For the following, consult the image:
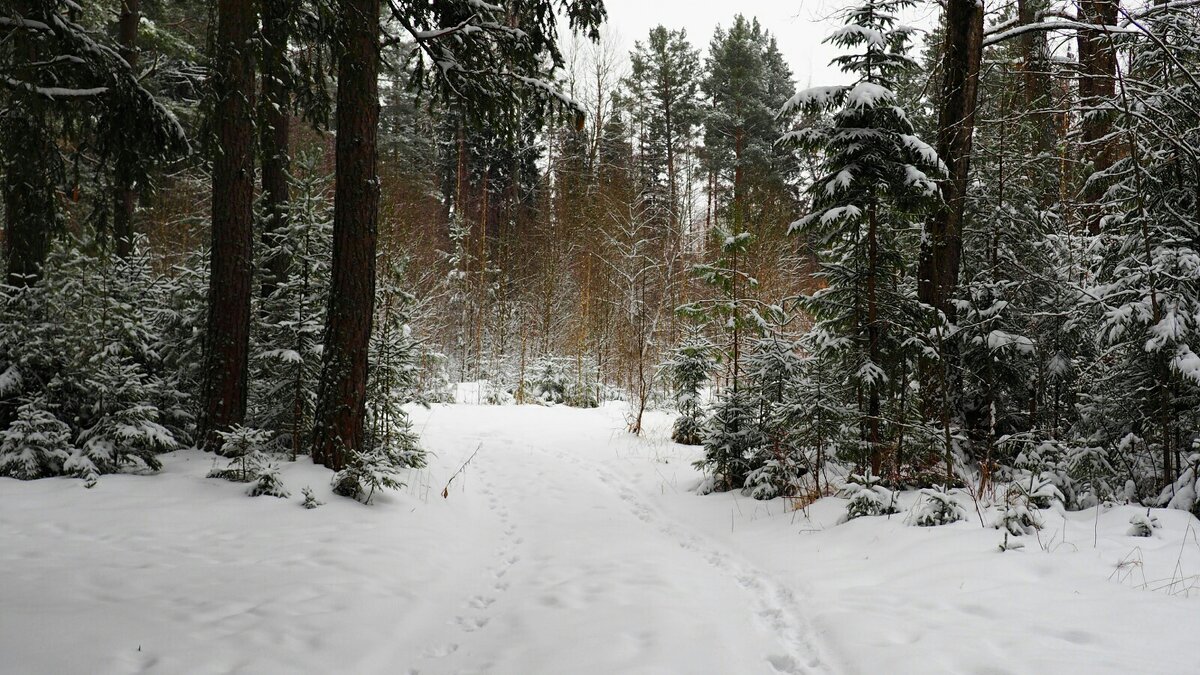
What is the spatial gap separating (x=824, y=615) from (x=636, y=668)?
61.6 inches

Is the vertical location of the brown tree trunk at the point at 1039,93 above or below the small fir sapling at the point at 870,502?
above

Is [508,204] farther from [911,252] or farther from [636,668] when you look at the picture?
[636,668]

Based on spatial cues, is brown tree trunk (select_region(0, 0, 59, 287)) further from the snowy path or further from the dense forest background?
the snowy path

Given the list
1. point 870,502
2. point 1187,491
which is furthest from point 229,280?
point 1187,491

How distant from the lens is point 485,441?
39.3 ft

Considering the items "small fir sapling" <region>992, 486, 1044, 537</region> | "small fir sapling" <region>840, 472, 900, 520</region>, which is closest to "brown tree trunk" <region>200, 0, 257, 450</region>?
→ "small fir sapling" <region>840, 472, 900, 520</region>

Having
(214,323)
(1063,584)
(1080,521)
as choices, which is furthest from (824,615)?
(214,323)

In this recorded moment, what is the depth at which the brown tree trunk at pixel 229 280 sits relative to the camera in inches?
276

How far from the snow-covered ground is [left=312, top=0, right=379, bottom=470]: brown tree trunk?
0.53 m

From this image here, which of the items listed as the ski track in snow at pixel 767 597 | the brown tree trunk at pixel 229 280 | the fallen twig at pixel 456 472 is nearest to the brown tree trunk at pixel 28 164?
the brown tree trunk at pixel 229 280

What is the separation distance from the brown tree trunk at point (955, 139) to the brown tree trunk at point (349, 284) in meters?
6.47

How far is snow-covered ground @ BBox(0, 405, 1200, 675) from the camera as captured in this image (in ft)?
10.7

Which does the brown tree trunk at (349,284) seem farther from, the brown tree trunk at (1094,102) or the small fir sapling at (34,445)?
the brown tree trunk at (1094,102)

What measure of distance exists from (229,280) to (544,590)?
17.7ft
